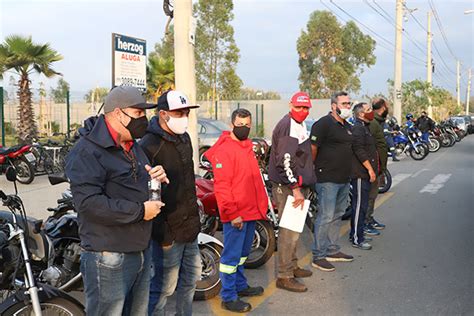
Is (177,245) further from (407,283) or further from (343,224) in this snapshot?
(343,224)

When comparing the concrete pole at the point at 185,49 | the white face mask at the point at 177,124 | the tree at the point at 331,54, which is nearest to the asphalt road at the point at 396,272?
the white face mask at the point at 177,124

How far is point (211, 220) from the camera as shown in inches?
233

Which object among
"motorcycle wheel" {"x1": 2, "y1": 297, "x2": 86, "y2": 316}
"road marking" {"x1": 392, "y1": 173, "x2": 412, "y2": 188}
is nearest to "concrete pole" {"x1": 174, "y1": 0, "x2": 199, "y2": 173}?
"motorcycle wheel" {"x1": 2, "y1": 297, "x2": 86, "y2": 316}

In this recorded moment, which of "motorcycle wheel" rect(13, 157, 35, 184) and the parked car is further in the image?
the parked car

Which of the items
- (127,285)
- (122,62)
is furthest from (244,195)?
(122,62)

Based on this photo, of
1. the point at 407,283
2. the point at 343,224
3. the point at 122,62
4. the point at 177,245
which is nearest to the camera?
the point at 177,245

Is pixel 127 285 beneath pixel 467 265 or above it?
above

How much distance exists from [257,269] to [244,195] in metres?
1.55

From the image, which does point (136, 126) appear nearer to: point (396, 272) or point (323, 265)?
point (323, 265)

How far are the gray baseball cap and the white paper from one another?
2.49 meters

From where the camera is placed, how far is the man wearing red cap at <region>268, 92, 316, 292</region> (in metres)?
5.07

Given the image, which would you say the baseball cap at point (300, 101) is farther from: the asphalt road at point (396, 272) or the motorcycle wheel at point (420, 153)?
the motorcycle wheel at point (420, 153)

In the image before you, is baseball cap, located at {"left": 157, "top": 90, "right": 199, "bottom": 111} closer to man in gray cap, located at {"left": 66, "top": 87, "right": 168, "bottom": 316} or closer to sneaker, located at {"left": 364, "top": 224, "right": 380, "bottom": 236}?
man in gray cap, located at {"left": 66, "top": 87, "right": 168, "bottom": 316}

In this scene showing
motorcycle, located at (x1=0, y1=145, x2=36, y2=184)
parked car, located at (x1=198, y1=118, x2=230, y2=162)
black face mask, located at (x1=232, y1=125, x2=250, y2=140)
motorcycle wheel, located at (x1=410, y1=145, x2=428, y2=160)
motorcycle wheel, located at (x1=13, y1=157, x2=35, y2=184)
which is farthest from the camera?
motorcycle wheel, located at (x1=410, y1=145, x2=428, y2=160)
